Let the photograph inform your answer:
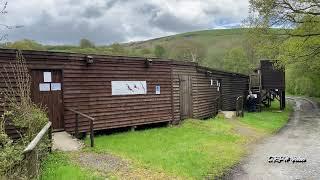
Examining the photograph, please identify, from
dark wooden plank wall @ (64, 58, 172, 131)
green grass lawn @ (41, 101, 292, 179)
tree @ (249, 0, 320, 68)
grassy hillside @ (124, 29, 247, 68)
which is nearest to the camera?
green grass lawn @ (41, 101, 292, 179)

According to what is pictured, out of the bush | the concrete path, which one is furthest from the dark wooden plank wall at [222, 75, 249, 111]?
the bush

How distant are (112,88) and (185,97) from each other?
5947 mm

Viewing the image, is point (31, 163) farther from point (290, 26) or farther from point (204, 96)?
point (290, 26)

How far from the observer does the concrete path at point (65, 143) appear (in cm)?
1298

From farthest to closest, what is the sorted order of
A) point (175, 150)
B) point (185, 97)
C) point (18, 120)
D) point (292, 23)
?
point (292, 23) < point (185, 97) < point (175, 150) < point (18, 120)

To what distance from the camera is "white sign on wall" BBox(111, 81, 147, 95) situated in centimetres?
1781

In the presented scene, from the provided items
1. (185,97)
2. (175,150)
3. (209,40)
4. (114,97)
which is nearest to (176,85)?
(185,97)

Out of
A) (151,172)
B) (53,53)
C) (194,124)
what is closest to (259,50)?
(194,124)

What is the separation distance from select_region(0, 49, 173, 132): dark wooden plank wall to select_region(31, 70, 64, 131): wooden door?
0.72ft

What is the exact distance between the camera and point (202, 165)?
12.0 meters

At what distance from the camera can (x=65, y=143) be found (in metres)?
13.6

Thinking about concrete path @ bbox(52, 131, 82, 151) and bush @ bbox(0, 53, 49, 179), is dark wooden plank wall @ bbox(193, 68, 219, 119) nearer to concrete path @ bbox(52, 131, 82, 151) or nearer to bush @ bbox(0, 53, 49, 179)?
concrete path @ bbox(52, 131, 82, 151)

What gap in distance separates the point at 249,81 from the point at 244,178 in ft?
95.5

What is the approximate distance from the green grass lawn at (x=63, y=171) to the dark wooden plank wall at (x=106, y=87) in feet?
15.1
